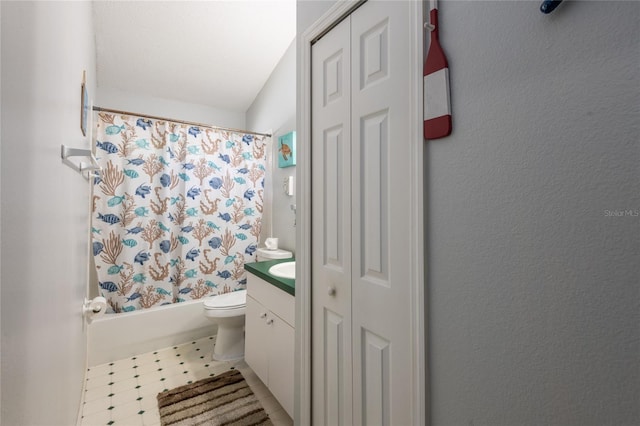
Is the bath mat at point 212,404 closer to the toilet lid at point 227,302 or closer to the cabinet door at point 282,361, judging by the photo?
the cabinet door at point 282,361

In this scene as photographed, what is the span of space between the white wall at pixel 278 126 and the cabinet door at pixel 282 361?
43.8 inches

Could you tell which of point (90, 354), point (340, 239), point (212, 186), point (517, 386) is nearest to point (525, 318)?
point (517, 386)

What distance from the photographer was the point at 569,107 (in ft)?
1.71

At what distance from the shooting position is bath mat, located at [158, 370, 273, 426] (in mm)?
1549

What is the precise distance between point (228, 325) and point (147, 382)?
0.61m

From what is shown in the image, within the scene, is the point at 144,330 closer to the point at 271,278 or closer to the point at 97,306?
the point at 97,306

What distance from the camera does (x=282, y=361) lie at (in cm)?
150

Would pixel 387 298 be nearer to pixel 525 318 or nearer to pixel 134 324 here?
pixel 525 318

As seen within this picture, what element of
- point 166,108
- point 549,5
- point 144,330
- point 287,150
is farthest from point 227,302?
point 549,5

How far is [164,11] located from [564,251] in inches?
106

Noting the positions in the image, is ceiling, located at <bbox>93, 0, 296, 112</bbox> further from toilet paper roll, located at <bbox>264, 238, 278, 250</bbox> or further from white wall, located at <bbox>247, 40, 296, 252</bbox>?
toilet paper roll, located at <bbox>264, 238, 278, 250</bbox>

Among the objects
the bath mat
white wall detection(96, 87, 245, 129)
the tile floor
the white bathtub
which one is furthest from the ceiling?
the bath mat

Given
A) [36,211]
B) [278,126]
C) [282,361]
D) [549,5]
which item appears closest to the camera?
[549,5]

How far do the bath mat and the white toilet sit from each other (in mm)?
280
